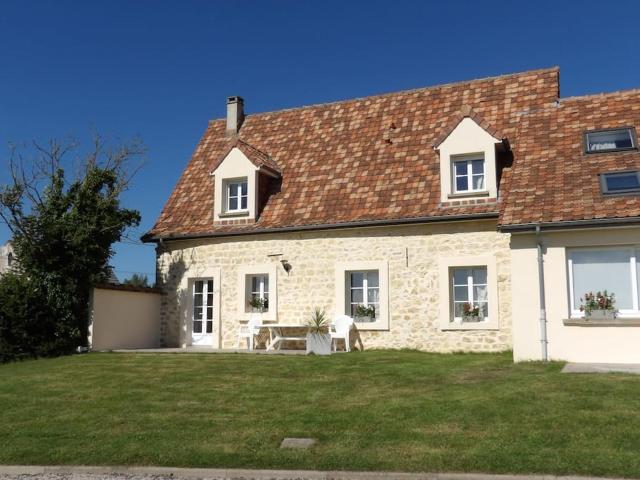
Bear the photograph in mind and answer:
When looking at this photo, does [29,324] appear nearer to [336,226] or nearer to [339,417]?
[336,226]

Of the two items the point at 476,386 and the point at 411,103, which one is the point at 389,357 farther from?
the point at 411,103

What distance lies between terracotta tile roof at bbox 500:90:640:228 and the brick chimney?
9518 mm

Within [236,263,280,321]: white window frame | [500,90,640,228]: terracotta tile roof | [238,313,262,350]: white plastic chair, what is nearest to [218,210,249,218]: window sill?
[236,263,280,321]: white window frame

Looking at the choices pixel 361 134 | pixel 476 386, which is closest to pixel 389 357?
pixel 476 386

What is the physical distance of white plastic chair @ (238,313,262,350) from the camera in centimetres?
1695

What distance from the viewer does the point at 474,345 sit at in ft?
49.3

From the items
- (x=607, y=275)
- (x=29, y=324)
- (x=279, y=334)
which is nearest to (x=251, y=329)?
(x=279, y=334)

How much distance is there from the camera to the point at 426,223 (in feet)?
51.6

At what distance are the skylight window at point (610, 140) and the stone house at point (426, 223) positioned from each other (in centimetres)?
5

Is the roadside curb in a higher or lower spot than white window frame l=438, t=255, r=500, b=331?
lower

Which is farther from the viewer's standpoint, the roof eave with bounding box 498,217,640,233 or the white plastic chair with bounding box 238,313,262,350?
the white plastic chair with bounding box 238,313,262,350

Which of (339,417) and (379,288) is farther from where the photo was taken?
(379,288)

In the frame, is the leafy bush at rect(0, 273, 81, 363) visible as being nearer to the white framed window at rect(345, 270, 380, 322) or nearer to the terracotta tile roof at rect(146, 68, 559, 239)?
the terracotta tile roof at rect(146, 68, 559, 239)

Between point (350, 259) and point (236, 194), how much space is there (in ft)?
14.1
